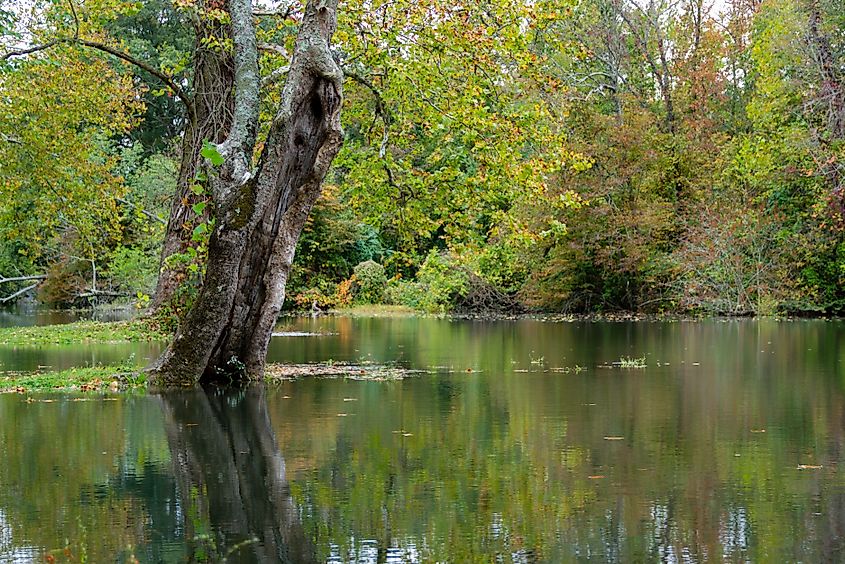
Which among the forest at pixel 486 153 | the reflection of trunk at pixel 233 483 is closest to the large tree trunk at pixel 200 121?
the forest at pixel 486 153

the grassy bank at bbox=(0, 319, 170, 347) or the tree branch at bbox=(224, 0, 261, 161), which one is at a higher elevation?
the tree branch at bbox=(224, 0, 261, 161)

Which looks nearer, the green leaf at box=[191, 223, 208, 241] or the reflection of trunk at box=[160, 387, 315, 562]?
the reflection of trunk at box=[160, 387, 315, 562]

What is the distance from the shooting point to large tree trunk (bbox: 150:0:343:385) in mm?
11430

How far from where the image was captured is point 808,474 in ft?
21.7

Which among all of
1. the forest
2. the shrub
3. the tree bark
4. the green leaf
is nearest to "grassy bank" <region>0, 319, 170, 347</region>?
the forest

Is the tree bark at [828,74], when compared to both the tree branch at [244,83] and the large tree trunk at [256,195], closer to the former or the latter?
the large tree trunk at [256,195]

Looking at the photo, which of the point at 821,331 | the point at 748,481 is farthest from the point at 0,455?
the point at 821,331

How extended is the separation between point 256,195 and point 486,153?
3788 mm

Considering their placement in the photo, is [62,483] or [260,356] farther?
[260,356]

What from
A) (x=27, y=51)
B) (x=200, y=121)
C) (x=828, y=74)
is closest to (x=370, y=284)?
(x=828, y=74)

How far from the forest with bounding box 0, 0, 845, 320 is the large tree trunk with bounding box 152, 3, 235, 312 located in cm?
7

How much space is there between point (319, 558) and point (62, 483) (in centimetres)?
241

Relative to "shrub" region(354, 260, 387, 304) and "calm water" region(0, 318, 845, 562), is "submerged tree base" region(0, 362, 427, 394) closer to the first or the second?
"calm water" region(0, 318, 845, 562)

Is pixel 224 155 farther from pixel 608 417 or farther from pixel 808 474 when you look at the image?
pixel 808 474
